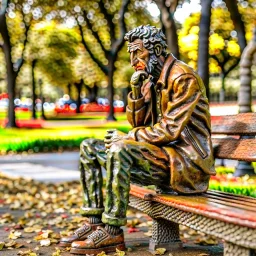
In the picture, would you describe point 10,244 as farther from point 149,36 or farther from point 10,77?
point 10,77

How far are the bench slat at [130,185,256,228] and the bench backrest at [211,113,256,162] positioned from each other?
618 millimetres

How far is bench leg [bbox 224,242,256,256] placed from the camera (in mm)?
3828

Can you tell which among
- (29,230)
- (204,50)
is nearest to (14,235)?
(29,230)

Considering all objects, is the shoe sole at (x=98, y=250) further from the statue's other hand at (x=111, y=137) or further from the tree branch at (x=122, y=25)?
the tree branch at (x=122, y=25)

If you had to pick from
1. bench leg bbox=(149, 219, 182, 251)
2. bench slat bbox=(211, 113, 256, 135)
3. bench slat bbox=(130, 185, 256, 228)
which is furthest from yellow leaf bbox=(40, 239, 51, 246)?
bench slat bbox=(211, 113, 256, 135)

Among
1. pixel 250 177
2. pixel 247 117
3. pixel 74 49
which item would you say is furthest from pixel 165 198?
pixel 74 49

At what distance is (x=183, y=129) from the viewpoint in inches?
190

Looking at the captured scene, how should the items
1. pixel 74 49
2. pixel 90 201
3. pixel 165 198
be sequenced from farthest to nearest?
pixel 74 49 → pixel 90 201 → pixel 165 198

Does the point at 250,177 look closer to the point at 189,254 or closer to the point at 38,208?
the point at 38,208

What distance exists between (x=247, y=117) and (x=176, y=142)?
2.88 feet

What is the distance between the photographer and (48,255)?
5395 millimetres

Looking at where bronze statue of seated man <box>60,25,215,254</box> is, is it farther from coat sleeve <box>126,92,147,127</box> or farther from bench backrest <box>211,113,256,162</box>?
bench backrest <box>211,113,256,162</box>

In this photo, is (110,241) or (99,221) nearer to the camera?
(110,241)

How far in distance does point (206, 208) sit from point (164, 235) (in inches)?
48.9
